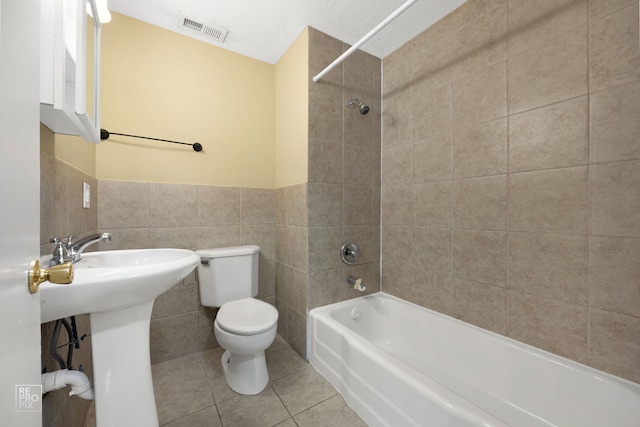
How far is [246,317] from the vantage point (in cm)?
143

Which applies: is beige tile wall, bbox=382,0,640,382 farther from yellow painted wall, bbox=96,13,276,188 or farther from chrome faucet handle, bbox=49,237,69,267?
chrome faucet handle, bbox=49,237,69,267

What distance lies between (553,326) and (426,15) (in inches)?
71.8

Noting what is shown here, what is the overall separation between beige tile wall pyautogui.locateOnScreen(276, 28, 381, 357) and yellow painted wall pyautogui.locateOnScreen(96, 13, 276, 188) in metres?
0.47

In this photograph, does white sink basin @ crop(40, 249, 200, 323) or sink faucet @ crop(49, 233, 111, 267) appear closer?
white sink basin @ crop(40, 249, 200, 323)

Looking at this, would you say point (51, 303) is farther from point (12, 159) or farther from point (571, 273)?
point (571, 273)

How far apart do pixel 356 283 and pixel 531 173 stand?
116 centimetres

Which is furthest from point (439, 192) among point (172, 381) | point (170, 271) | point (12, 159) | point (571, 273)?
point (172, 381)

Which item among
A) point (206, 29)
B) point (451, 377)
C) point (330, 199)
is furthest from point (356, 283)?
point (206, 29)

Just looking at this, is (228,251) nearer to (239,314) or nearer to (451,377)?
(239,314)

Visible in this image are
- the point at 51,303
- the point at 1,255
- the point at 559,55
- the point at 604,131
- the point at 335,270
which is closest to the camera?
the point at 1,255

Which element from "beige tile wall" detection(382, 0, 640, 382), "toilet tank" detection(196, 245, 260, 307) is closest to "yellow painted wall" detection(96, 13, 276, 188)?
"toilet tank" detection(196, 245, 260, 307)

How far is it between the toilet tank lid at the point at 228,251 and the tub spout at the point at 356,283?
27.5 inches

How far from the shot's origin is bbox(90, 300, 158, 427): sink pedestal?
80 cm

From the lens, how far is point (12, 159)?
0.39 metres
